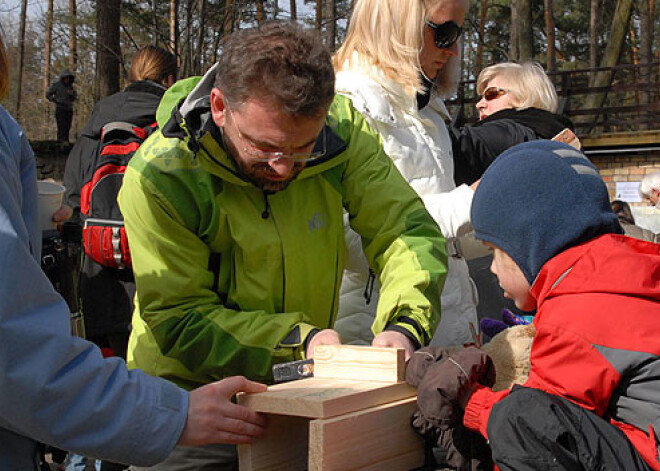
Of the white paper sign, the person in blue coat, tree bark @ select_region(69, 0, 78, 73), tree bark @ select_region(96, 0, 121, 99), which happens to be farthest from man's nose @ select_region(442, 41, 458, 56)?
the white paper sign

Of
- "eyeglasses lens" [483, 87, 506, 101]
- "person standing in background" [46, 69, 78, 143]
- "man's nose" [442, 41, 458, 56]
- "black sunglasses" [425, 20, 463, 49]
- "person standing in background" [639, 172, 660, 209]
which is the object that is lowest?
"person standing in background" [639, 172, 660, 209]

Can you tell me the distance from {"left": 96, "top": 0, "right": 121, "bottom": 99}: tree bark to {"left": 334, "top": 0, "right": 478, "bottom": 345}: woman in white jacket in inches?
347

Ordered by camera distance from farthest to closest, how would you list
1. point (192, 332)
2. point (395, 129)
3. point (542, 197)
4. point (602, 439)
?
point (395, 129), point (192, 332), point (542, 197), point (602, 439)

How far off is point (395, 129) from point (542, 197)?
1019mm

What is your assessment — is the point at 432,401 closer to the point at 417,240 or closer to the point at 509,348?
the point at 509,348

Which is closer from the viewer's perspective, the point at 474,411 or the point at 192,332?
the point at 474,411

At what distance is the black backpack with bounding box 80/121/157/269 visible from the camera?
11.6 feet

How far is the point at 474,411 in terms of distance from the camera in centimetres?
168

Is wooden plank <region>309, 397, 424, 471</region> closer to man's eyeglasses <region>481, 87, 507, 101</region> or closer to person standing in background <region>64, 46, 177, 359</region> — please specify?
person standing in background <region>64, 46, 177, 359</region>

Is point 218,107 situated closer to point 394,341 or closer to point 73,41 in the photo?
point 394,341

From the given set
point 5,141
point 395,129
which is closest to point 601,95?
point 395,129

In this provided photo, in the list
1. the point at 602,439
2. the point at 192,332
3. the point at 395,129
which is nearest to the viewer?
the point at 602,439

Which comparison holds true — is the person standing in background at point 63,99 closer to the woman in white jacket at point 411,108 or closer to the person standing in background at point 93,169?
the person standing in background at point 93,169

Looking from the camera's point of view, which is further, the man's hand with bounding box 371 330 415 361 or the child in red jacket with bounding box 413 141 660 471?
the man's hand with bounding box 371 330 415 361
